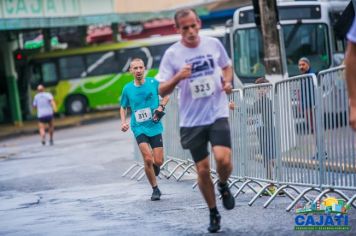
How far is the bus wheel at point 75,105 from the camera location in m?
40.3

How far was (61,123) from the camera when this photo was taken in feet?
119

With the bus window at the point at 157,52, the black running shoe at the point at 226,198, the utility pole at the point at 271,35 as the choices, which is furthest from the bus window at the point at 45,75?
the black running shoe at the point at 226,198

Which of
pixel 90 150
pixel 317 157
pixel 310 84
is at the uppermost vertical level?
pixel 310 84

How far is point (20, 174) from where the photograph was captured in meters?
17.0

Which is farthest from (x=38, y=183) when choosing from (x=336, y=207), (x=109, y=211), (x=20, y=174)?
(x=336, y=207)

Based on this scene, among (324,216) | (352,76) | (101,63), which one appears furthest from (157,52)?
(352,76)

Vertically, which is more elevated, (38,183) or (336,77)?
(336,77)

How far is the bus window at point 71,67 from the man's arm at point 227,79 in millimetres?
33131

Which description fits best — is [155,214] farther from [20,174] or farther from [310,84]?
[20,174]

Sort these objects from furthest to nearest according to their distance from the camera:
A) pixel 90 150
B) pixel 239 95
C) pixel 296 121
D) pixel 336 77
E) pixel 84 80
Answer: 1. pixel 84 80
2. pixel 90 150
3. pixel 239 95
4. pixel 296 121
5. pixel 336 77

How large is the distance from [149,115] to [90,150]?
10.4 metres

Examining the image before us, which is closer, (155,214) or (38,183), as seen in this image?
(155,214)

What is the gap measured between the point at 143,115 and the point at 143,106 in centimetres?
12

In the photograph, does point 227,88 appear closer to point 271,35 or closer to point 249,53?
point 271,35
